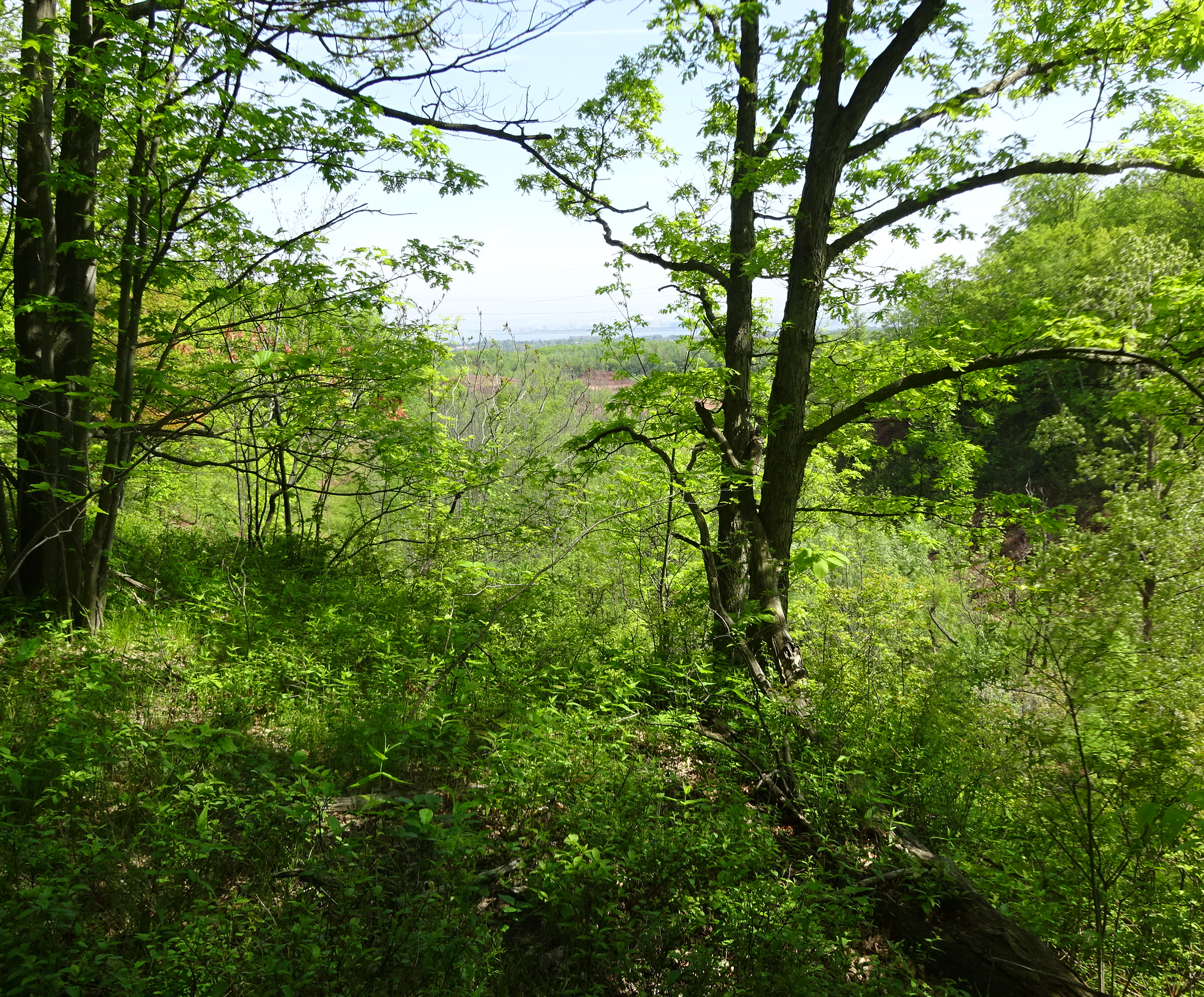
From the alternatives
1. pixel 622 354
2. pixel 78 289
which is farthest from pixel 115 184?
pixel 622 354

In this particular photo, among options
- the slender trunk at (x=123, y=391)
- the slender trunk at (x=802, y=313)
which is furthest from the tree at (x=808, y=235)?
the slender trunk at (x=123, y=391)

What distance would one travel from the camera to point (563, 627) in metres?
6.51

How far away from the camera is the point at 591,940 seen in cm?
275

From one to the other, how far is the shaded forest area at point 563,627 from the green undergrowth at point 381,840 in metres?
0.03

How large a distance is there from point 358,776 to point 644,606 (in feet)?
14.3

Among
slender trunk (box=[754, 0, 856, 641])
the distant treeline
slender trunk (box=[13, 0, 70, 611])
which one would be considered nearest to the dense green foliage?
slender trunk (box=[13, 0, 70, 611])

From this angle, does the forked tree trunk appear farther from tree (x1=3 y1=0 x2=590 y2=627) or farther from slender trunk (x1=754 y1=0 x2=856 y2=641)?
slender trunk (x1=754 y1=0 x2=856 y2=641)

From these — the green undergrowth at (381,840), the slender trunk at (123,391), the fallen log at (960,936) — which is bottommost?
the fallen log at (960,936)

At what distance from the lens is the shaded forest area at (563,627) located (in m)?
2.77

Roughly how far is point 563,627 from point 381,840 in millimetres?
3443

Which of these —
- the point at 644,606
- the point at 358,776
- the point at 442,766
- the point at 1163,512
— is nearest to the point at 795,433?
the point at 644,606

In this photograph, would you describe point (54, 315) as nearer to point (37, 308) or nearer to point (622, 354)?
point (37, 308)

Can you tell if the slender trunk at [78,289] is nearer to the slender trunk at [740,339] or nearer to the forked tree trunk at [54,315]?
the forked tree trunk at [54,315]

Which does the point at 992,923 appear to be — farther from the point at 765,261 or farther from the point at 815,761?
the point at 765,261
